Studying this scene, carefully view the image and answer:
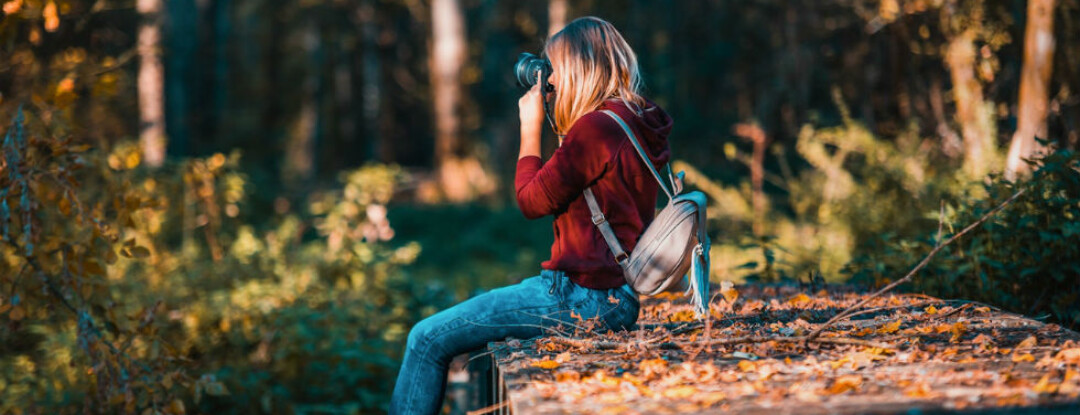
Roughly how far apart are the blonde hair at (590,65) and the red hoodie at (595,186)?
0.19 feet

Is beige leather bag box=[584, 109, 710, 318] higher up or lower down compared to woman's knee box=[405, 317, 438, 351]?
higher up

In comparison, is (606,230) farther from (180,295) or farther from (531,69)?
(180,295)

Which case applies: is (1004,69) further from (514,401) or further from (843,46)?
(514,401)

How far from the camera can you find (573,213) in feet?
11.4

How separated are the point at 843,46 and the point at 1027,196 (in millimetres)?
7327

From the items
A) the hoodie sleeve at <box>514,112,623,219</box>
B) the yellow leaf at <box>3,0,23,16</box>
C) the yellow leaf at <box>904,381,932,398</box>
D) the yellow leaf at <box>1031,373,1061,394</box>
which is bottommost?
the yellow leaf at <box>1031,373,1061,394</box>

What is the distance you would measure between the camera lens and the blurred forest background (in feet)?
3.07

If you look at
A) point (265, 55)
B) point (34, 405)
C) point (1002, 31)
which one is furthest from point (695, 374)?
point (265, 55)

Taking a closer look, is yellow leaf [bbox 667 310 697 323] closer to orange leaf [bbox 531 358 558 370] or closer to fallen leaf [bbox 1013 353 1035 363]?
orange leaf [bbox 531 358 558 370]

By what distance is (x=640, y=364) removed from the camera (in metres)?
3.00

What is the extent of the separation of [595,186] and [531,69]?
0.47 meters

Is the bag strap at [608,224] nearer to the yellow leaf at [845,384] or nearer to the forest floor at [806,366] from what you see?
the forest floor at [806,366]

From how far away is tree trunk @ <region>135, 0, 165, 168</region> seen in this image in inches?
418

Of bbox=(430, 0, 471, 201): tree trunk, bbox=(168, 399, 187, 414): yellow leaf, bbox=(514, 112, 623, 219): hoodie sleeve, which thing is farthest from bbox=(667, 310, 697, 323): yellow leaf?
bbox=(430, 0, 471, 201): tree trunk
